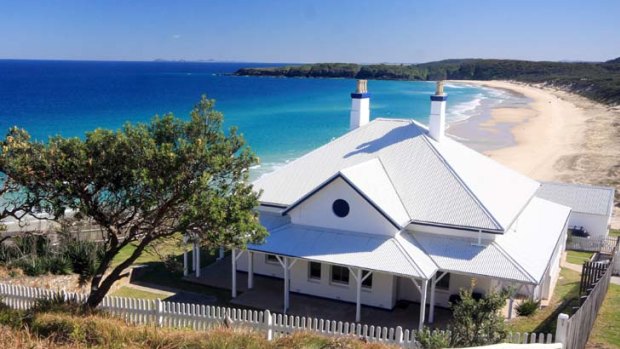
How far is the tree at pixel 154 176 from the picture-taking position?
12766 millimetres

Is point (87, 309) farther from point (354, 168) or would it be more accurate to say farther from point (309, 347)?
point (354, 168)

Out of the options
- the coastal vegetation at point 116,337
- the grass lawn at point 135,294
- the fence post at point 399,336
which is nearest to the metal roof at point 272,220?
the grass lawn at point 135,294

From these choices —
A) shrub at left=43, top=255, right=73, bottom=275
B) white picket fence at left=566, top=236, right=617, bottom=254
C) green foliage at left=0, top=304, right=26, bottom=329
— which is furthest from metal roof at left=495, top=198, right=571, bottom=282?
shrub at left=43, top=255, right=73, bottom=275

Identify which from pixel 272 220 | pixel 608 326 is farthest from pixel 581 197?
pixel 272 220

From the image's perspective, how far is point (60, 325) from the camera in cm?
1193

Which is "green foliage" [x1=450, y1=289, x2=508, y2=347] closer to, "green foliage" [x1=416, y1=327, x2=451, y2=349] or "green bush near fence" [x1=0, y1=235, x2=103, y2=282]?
"green foliage" [x1=416, y1=327, x2=451, y2=349]

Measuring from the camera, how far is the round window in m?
20.1

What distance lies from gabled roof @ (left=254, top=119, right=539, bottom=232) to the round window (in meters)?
0.90

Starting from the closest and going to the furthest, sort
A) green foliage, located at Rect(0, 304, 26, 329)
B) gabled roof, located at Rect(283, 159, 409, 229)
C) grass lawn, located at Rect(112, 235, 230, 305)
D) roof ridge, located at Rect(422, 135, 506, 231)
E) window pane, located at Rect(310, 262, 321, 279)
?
1. green foliage, located at Rect(0, 304, 26, 329)
2. roof ridge, located at Rect(422, 135, 506, 231)
3. gabled roof, located at Rect(283, 159, 409, 229)
4. window pane, located at Rect(310, 262, 321, 279)
5. grass lawn, located at Rect(112, 235, 230, 305)

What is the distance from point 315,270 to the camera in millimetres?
21109

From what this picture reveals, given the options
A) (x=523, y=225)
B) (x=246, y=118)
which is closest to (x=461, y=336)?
(x=523, y=225)

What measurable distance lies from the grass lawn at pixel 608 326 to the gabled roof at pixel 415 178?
13.2ft

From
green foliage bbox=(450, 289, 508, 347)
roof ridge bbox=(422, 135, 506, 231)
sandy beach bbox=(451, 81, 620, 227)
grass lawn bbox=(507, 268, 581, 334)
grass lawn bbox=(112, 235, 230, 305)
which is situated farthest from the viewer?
sandy beach bbox=(451, 81, 620, 227)

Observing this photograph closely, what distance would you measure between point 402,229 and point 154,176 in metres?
9.80
